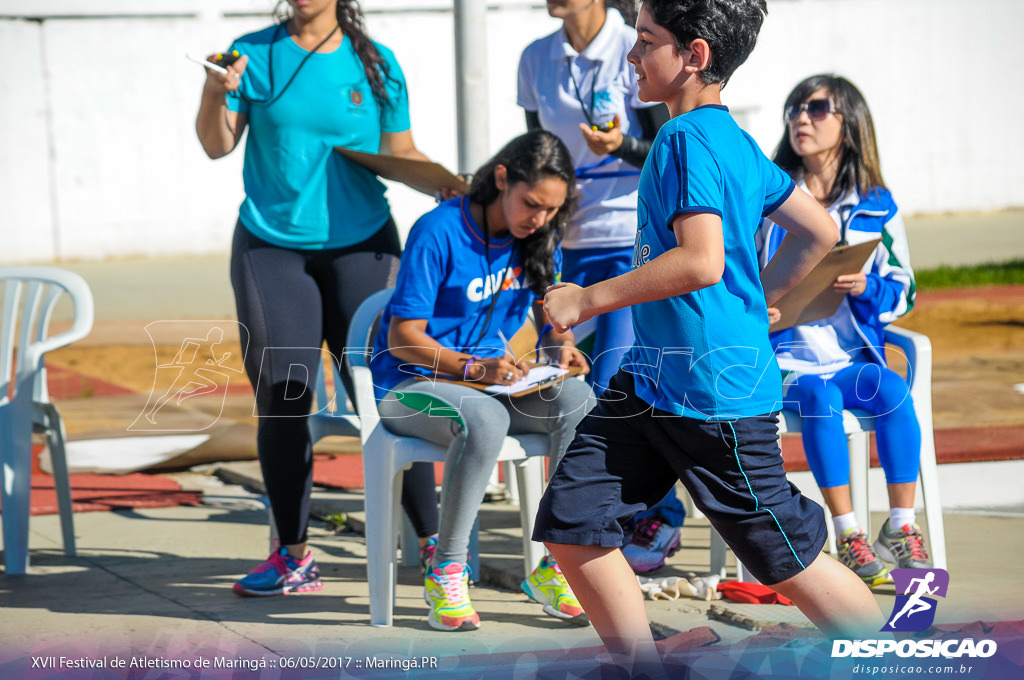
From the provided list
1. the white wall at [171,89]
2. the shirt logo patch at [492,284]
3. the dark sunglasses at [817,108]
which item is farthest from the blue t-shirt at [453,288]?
the white wall at [171,89]

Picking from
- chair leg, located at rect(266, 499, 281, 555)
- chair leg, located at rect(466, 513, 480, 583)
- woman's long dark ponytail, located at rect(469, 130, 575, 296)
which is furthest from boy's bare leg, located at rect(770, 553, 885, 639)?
chair leg, located at rect(266, 499, 281, 555)

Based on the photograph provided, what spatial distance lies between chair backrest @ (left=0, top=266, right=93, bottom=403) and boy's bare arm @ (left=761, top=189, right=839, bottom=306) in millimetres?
2449

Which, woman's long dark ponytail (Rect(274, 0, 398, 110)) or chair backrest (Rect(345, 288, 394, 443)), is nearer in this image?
chair backrest (Rect(345, 288, 394, 443))

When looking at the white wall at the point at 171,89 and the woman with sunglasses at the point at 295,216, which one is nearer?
the woman with sunglasses at the point at 295,216

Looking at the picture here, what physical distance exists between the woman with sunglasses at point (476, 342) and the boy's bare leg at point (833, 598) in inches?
45.6

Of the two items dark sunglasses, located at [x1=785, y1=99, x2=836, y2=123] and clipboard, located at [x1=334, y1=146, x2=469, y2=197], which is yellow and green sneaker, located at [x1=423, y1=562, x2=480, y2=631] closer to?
clipboard, located at [x1=334, y1=146, x2=469, y2=197]

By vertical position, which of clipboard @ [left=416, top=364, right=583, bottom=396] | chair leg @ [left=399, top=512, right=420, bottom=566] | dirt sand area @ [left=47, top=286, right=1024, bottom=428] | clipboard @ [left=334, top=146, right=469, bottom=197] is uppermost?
clipboard @ [left=334, top=146, right=469, bottom=197]

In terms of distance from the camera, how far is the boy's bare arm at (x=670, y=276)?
2205 mm

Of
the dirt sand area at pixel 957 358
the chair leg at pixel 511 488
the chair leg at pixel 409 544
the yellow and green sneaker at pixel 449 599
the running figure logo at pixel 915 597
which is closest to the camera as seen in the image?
the running figure logo at pixel 915 597

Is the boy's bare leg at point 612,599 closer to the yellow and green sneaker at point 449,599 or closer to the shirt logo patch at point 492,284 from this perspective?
the yellow and green sneaker at point 449,599

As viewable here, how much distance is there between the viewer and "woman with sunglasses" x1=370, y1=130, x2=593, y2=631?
3.39 m

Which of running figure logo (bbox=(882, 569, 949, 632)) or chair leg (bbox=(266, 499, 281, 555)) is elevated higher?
running figure logo (bbox=(882, 569, 949, 632))

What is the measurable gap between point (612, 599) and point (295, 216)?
76.5 inches

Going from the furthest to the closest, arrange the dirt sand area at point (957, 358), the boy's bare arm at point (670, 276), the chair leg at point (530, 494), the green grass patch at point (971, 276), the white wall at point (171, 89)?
the white wall at point (171, 89) → the green grass patch at point (971, 276) → the dirt sand area at point (957, 358) → the chair leg at point (530, 494) → the boy's bare arm at point (670, 276)
